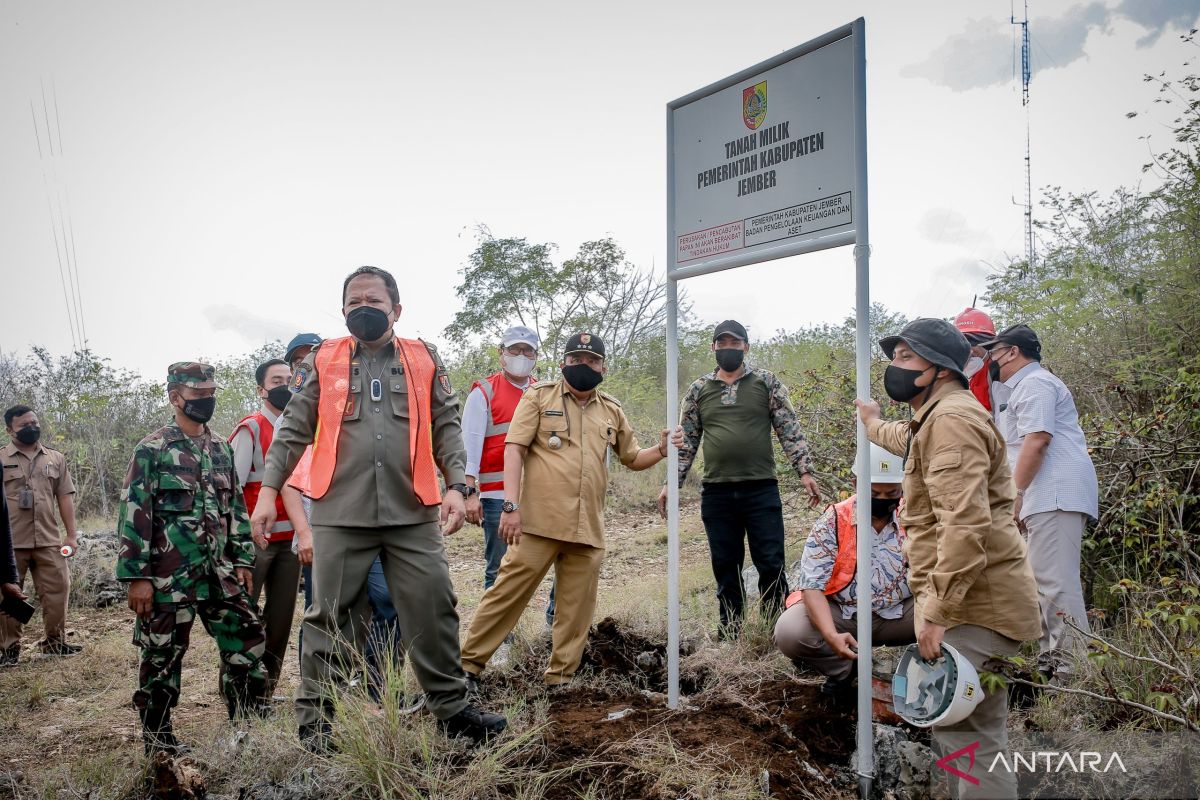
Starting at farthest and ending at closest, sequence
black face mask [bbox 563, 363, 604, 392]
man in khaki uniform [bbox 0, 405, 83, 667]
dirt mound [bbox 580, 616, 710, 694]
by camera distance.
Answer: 1. man in khaki uniform [bbox 0, 405, 83, 667]
2. black face mask [bbox 563, 363, 604, 392]
3. dirt mound [bbox 580, 616, 710, 694]

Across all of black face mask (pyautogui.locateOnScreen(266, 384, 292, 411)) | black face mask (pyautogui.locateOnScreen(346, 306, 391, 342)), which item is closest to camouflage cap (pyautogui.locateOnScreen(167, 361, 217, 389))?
black face mask (pyautogui.locateOnScreen(266, 384, 292, 411))

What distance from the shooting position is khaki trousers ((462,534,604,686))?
4.14 metres

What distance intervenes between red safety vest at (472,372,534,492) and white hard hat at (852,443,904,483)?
8.22ft

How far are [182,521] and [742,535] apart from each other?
3332mm

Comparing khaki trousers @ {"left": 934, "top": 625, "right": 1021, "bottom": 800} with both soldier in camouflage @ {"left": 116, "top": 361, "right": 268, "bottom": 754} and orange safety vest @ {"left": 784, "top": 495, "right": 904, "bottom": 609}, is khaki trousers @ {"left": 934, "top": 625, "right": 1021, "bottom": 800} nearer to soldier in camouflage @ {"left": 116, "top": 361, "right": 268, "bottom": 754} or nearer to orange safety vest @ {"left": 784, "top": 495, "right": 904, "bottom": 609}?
orange safety vest @ {"left": 784, "top": 495, "right": 904, "bottom": 609}

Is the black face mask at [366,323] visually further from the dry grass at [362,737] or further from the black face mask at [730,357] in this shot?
the black face mask at [730,357]

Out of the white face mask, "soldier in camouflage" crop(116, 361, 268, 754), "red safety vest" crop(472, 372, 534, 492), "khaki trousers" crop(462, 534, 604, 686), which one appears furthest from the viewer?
the white face mask

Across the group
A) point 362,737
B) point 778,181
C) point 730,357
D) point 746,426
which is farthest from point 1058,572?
point 362,737

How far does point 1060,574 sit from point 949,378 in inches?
68.0

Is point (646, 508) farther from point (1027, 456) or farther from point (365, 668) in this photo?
point (365, 668)

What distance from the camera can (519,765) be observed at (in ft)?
10.0

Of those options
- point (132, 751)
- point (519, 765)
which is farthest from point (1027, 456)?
point (132, 751)

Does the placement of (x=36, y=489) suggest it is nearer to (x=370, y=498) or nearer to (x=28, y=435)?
(x=28, y=435)

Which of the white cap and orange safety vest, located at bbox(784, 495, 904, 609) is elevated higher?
the white cap
